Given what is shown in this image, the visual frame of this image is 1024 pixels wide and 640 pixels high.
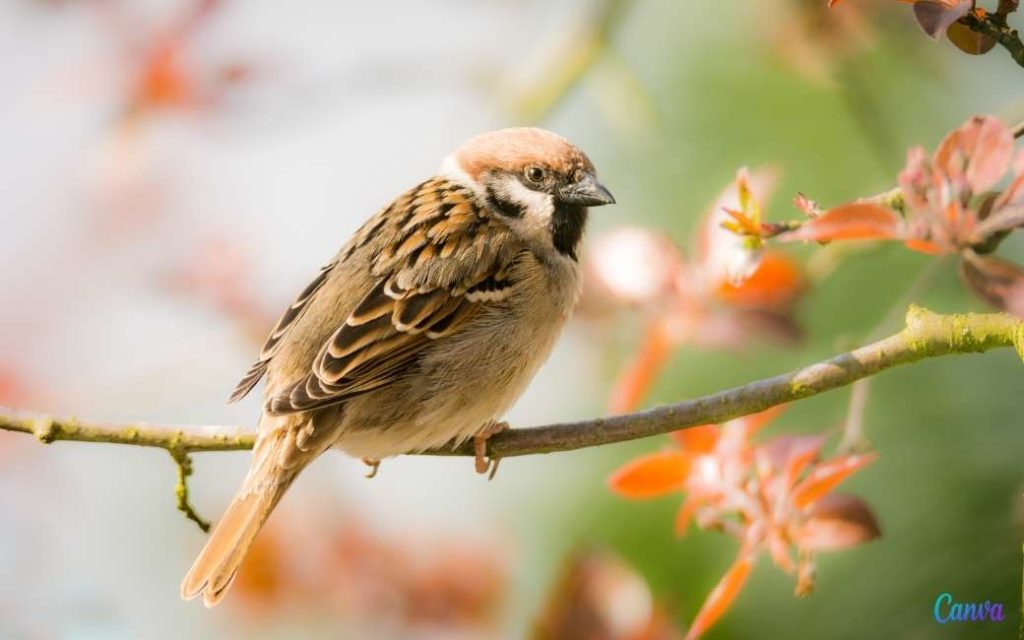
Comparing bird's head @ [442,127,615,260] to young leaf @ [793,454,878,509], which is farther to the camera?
bird's head @ [442,127,615,260]

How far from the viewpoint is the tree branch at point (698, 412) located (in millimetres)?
1644

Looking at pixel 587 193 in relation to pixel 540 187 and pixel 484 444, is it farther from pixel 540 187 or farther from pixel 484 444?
pixel 484 444

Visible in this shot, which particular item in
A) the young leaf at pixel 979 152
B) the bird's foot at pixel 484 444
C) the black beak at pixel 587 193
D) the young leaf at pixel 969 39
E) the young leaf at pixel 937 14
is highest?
the black beak at pixel 587 193

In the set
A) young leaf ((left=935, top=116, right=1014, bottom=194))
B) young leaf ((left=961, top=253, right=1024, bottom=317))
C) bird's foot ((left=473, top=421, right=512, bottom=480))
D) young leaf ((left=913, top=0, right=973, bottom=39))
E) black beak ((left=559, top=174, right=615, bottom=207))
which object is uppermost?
black beak ((left=559, top=174, right=615, bottom=207))

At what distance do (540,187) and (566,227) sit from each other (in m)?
0.12

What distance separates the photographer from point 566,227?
303cm

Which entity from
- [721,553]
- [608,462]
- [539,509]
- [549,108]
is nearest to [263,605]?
[539,509]

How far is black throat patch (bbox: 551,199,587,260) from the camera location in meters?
3.01

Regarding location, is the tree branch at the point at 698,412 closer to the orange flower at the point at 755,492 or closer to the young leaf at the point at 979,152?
the orange flower at the point at 755,492

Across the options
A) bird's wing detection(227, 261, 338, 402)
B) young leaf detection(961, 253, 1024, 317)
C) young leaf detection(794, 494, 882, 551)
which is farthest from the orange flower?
bird's wing detection(227, 261, 338, 402)

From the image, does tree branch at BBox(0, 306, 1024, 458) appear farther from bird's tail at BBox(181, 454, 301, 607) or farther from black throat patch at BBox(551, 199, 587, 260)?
black throat patch at BBox(551, 199, 587, 260)

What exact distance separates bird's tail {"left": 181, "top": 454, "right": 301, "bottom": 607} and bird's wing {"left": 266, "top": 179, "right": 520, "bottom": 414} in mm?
186

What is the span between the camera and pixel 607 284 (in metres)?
2.49

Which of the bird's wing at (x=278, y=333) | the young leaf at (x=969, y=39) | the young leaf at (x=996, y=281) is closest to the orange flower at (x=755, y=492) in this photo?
the young leaf at (x=996, y=281)
